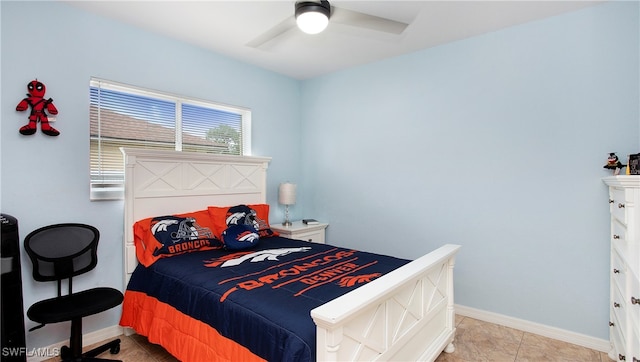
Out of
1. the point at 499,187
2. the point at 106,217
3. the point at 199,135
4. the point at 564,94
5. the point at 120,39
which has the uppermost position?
the point at 120,39

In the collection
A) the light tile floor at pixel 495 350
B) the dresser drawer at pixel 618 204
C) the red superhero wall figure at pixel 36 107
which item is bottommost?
the light tile floor at pixel 495 350

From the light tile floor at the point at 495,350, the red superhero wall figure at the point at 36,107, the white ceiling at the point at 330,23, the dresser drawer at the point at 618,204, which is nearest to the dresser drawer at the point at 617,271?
the dresser drawer at the point at 618,204

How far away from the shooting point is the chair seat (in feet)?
6.26

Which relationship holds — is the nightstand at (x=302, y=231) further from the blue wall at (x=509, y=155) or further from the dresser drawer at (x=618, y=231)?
the dresser drawer at (x=618, y=231)

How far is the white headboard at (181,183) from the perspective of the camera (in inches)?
107

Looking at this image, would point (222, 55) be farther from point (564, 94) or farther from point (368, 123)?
point (564, 94)

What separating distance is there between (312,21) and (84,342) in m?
3.00

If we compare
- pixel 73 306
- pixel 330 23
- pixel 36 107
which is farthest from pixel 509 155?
pixel 36 107

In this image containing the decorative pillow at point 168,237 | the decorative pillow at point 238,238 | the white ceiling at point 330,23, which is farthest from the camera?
the decorative pillow at point 238,238

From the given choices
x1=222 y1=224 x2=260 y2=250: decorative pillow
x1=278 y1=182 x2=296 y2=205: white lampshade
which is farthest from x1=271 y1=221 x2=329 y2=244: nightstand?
x1=222 y1=224 x2=260 y2=250: decorative pillow

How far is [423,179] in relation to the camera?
337 centimetres

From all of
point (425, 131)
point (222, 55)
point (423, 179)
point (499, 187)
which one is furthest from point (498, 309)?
point (222, 55)

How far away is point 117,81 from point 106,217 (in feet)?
3.84

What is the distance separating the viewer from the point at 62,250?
231cm
